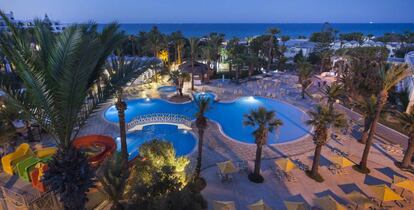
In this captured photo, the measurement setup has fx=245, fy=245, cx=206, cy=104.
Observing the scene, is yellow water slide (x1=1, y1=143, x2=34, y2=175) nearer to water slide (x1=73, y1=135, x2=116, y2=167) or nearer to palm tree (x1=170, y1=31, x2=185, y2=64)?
water slide (x1=73, y1=135, x2=116, y2=167)

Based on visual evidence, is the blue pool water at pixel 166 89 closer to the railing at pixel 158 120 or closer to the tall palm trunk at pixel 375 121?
the railing at pixel 158 120

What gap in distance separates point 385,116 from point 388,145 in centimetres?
450

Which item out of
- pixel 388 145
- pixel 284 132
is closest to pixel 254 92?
pixel 284 132

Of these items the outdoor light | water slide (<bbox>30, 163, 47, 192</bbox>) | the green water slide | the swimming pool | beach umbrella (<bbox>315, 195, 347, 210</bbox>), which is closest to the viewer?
beach umbrella (<bbox>315, 195, 347, 210</bbox>)

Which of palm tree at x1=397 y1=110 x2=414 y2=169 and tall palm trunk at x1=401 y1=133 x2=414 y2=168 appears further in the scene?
tall palm trunk at x1=401 y1=133 x2=414 y2=168

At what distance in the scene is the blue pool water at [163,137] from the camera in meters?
19.0

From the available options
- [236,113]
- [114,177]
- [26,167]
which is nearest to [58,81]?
[114,177]

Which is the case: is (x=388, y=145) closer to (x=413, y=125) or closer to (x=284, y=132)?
(x=413, y=125)

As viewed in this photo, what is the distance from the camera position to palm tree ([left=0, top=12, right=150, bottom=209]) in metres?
6.02

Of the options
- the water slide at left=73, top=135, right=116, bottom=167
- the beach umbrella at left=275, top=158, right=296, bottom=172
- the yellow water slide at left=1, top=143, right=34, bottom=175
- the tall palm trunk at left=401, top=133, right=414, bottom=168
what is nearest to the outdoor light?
the beach umbrella at left=275, top=158, right=296, bottom=172

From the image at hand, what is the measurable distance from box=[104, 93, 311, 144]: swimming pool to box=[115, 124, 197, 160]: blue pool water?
297 cm

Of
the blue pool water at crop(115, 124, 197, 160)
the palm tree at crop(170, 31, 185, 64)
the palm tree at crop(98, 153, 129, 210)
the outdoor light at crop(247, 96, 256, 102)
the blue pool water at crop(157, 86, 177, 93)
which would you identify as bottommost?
the blue pool water at crop(115, 124, 197, 160)

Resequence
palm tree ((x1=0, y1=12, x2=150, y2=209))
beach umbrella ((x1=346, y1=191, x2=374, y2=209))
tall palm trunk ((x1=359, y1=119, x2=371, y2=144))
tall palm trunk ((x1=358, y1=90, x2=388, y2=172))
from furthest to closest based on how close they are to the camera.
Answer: tall palm trunk ((x1=359, y1=119, x2=371, y2=144)), tall palm trunk ((x1=358, y1=90, x2=388, y2=172)), beach umbrella ((x1=346, y1=191, x2=374, y2=209)), palm tree ((x1=0, y1=12, x2=150, y2=209))

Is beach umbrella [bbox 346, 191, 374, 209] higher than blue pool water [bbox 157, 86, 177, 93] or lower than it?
lower
